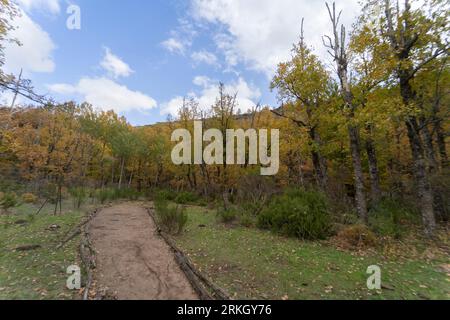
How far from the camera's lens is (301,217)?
24.1 ft

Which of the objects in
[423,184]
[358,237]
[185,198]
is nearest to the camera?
[358,237]

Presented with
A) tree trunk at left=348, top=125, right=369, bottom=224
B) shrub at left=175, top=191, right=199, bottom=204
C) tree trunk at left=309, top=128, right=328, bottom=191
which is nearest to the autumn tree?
tree trunk at left=309, top=128, right=328, bottom=191

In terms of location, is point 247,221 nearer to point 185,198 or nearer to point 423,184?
point 423,184

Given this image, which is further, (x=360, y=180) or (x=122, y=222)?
(x=122, y=222)

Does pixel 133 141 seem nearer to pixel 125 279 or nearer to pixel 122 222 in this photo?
pixel 122 222

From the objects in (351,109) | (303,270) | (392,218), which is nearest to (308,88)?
(351,109)

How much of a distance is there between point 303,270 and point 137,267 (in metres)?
3.82

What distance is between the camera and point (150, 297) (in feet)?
11.8

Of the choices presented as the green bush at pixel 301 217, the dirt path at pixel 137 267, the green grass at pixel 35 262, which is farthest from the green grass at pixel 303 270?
the green grass at pixel 35 262

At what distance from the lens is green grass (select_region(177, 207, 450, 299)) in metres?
3.83

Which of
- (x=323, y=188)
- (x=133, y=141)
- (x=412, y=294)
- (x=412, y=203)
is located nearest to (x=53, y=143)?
(x=133, y=141)

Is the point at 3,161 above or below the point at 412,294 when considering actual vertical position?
above

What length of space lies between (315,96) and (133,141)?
18.8 meters

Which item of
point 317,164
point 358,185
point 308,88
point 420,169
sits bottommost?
point 358,185
